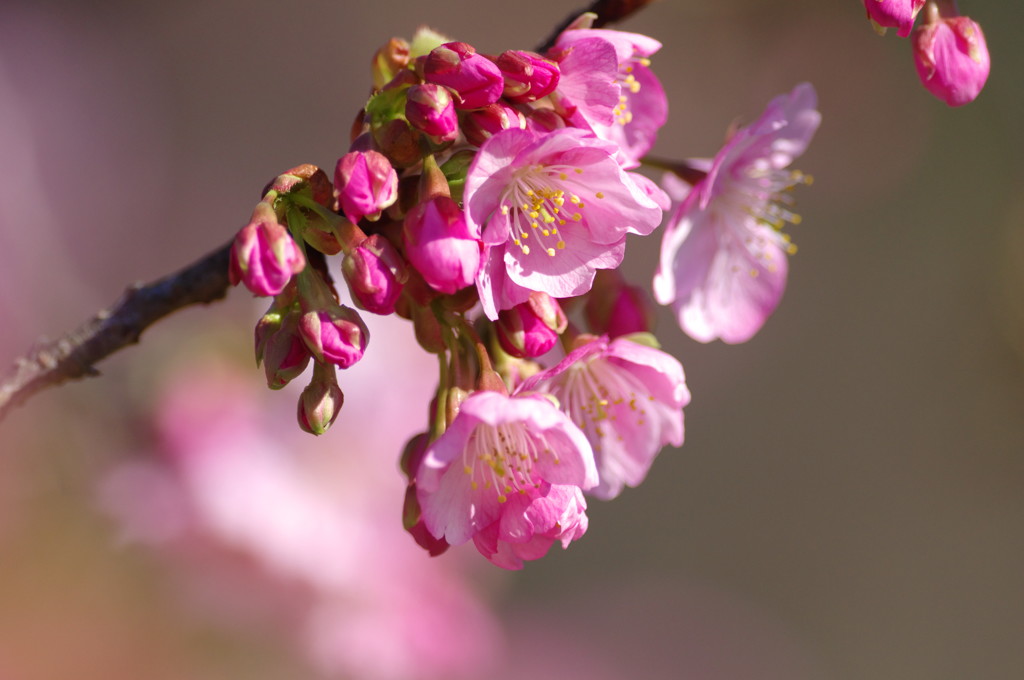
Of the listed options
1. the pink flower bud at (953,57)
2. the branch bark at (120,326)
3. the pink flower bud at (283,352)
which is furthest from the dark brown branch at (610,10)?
the pink flower bud at (283,352)

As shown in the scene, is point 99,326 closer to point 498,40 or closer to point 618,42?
point 618,42

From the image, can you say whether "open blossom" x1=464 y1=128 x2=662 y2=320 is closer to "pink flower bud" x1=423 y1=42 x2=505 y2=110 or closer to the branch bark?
"pink flower bud" x1=423 y1=42 x2=505 y2=110

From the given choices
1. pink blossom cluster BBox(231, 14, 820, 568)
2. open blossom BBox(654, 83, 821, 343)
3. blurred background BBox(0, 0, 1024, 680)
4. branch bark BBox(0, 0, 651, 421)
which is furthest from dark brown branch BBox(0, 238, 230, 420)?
blurred background BBox(0, 0, 1024, 680)

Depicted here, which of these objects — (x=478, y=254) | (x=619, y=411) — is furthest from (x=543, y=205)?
(x=619, y=411)

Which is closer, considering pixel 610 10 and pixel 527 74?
pixel 527 74

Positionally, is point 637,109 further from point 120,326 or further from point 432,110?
point 120,326

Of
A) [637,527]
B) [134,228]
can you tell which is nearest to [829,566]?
[637,527]
